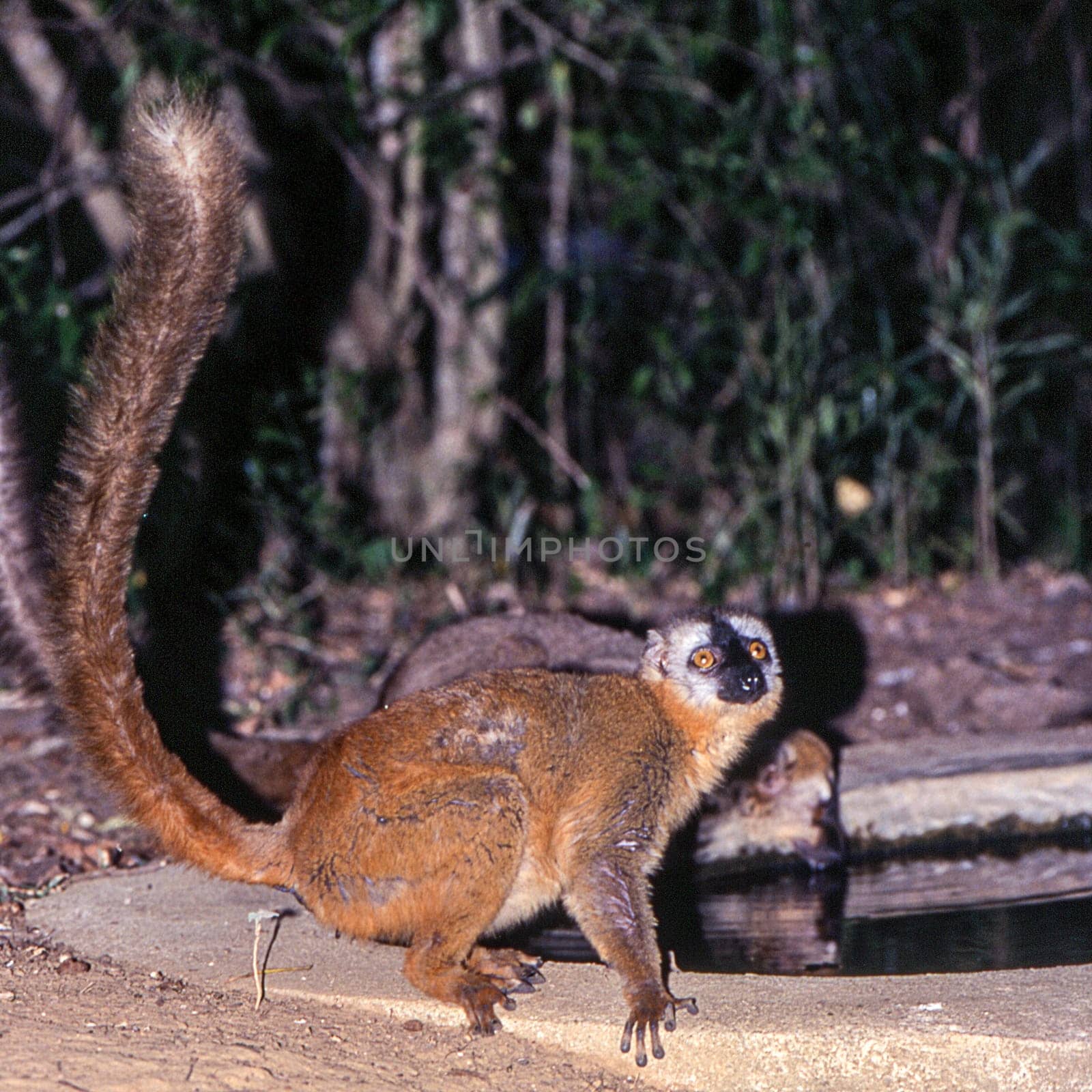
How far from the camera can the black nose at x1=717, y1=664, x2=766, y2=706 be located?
181 inches

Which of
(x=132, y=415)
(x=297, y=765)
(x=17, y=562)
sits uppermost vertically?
(x=132, y=415)

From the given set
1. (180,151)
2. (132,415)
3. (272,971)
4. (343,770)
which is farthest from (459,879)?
(180,151)

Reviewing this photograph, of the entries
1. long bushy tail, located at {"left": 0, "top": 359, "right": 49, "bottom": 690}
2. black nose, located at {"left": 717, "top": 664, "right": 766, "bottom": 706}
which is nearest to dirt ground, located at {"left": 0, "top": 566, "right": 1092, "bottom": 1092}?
long bushy tail, located at {"left": 0, "top": 359, "right": 49, "bottom": 690}

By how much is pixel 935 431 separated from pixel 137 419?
248 inches

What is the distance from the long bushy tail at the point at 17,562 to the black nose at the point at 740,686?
238 cm

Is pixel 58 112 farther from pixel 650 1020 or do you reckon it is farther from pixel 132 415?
pixel 650 1020

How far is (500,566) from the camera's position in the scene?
352 inches

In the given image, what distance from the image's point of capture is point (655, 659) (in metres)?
4.81

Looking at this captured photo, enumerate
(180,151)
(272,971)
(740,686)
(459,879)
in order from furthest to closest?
1. (740,686)
2. (272,971)
3. (459,879)
4. (180,151)

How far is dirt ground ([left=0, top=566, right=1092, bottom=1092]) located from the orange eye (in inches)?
57.5

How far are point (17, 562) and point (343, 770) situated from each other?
68.8 inches

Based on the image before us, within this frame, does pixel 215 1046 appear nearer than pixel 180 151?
Yes

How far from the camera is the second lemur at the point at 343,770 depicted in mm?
3760

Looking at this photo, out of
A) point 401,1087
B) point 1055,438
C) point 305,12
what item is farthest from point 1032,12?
point 401,1087
